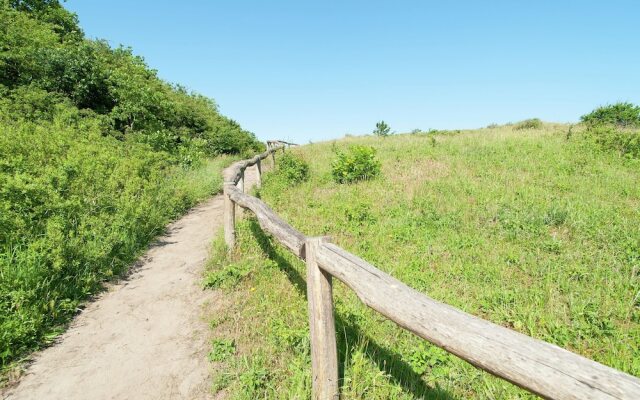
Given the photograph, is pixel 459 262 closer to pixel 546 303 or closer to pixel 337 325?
pixel 546 303

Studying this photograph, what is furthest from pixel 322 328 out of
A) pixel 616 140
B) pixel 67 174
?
pixel 616 140

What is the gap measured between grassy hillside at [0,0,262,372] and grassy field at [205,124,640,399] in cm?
199

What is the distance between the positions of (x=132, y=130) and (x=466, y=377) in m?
14.3

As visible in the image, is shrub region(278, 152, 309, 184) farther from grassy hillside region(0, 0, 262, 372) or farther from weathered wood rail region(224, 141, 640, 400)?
weathered wood rail region(224, 141, 640, 400)

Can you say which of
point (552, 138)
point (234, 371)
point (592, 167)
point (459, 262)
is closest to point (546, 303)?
point (459, 262)

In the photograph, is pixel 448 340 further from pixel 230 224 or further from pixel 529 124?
pixel 529 124

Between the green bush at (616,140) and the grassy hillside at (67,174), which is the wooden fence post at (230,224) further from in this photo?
the green bush at (616,140)

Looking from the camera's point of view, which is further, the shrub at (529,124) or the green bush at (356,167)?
the shrub at (529,124)

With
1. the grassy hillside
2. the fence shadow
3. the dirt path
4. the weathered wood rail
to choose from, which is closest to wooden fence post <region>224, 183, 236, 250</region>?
the dirt path

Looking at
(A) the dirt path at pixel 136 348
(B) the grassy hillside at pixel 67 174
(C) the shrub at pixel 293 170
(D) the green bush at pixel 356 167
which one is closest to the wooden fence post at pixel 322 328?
(A) the dirt path at pixel 136 348

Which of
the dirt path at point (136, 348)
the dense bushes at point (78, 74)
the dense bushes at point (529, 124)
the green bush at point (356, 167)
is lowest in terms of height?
the dirt path at point (136, 348)

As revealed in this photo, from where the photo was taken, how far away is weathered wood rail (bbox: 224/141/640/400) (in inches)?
48.0

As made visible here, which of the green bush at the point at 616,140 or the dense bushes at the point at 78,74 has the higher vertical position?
the dense bushes at the point at 78,74

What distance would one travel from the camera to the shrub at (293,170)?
1101 centimetres
